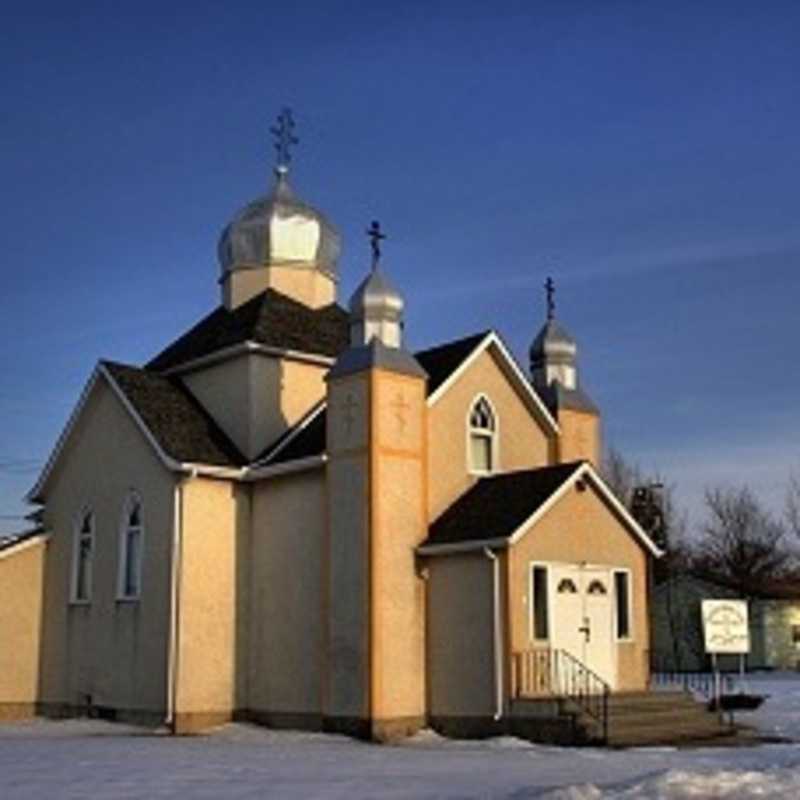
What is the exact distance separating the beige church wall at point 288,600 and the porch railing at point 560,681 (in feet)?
12.5

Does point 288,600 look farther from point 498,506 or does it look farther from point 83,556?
point 83,556

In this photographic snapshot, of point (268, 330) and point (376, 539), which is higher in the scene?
point (268, 330)

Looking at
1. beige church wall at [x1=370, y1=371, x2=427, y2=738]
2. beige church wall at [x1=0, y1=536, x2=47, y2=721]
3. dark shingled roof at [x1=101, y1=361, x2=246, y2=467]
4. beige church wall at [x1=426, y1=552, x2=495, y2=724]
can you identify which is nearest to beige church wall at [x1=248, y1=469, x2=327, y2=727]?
dark shingled roof at [x1=101, y1=361, x2=246, y2=467]

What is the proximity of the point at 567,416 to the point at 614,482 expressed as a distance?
135ft

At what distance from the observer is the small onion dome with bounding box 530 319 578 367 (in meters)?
27.2

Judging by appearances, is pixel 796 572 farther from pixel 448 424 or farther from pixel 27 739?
pixel 27 739

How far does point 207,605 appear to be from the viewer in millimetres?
23547

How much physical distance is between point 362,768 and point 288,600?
801cm

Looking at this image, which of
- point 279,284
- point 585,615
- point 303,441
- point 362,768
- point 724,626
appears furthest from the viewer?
point 279,284

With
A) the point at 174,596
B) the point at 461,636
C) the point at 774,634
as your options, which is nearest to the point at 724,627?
the point at 461,636

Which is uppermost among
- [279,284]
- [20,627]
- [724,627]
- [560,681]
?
[279,284]

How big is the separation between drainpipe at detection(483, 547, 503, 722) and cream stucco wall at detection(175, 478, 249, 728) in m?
5.78

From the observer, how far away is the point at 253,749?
18625 millimetres

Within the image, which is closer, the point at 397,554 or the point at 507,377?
the point at 397,554
